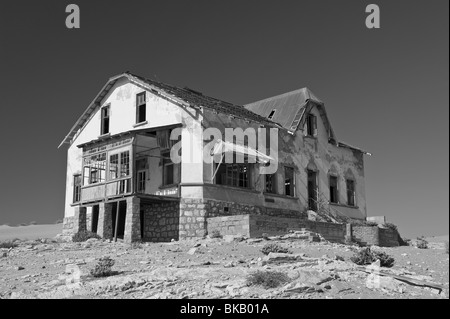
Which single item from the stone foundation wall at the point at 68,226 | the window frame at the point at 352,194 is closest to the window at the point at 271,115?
the window frame at the point at 352,194

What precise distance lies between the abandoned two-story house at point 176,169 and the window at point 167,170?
5 centimetres

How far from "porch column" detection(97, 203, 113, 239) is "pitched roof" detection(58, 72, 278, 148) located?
5705mm

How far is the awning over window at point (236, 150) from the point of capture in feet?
80.2

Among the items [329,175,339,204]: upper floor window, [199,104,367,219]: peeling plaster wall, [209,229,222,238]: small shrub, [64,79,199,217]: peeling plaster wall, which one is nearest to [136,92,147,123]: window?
[64,79,199,217]: peeling plaster wall

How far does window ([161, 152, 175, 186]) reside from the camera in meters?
26.0

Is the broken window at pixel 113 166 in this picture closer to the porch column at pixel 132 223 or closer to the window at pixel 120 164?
the window at pixel 120 164

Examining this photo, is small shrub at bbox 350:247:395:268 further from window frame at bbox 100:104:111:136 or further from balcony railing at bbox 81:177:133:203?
window frame at bbox 100:104:111:136

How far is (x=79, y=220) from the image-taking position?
2692cm

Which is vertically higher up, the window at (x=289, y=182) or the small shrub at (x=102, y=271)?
the window at (x=289, y=182)

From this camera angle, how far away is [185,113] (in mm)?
25266

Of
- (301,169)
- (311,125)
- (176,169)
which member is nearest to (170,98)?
(176,169)

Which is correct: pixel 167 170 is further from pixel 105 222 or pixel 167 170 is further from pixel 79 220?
pixel 79 220

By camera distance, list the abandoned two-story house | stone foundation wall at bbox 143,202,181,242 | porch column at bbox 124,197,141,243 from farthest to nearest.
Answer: stone foundation wall at bbox 143,202,181,242
the abandoned two-story house
porch column at bbox 124,197,141,243
